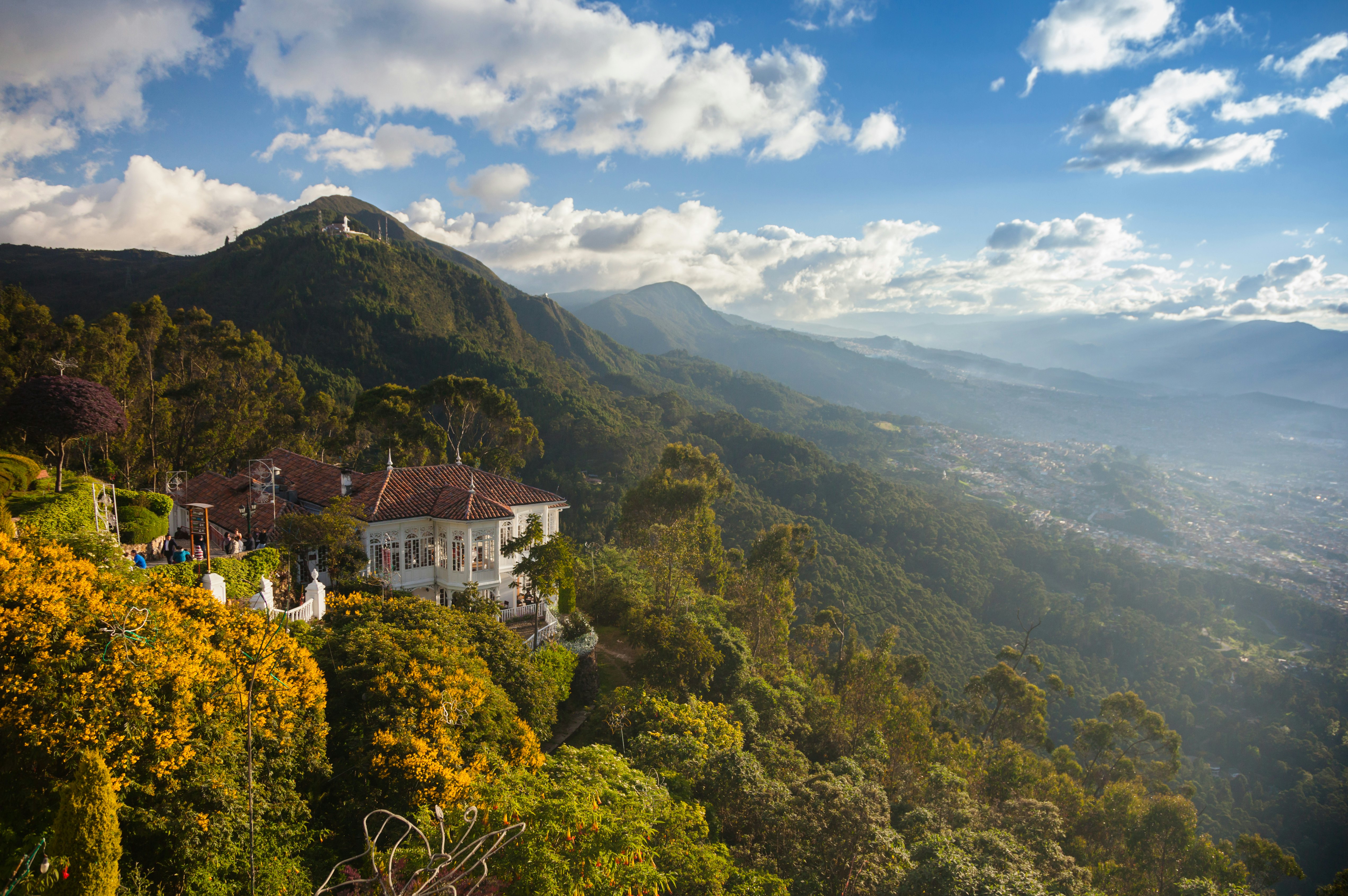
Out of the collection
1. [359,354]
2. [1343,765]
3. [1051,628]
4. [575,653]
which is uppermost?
[359,354]

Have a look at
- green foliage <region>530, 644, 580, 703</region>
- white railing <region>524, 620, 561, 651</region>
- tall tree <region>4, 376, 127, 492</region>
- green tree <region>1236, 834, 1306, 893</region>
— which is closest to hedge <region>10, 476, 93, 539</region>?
tall tree <region>4, 376, 127, 492</region>

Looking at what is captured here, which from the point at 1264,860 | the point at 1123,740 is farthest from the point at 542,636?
the point at 1123,740

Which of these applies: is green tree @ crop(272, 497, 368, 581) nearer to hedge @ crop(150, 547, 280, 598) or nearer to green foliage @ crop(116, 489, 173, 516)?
hedge @ crop(150, 547, 280, 598)

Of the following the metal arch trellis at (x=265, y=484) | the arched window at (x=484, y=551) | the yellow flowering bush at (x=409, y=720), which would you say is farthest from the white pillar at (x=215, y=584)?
the arched window at (x=484, y=551)

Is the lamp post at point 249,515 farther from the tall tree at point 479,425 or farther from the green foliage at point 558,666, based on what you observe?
the tall tree at point 479,425

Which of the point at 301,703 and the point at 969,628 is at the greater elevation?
the point at 301,703

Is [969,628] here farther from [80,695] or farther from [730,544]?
[80,695]

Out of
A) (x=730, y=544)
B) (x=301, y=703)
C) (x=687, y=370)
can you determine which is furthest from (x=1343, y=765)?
(x=687, y=370)
